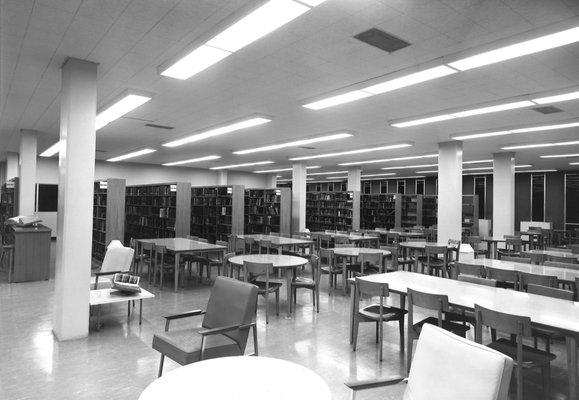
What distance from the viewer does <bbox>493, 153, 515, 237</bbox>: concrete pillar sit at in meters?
11.8

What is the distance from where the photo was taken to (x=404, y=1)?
323 centimetres

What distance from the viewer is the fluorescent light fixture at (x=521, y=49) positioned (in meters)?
3.59

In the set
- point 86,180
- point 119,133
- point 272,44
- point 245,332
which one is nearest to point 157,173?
point 119,133

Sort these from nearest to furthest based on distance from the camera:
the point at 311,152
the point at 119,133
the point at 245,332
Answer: the point at 245,332 → the point at 119,133 → the point at 311,152

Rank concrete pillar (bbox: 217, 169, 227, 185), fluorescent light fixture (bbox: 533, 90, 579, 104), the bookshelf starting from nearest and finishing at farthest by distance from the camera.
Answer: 1. fluorescent light fixture (bbox: 533, 90, 579, 104)
2. the bookshelf
3. concrete pillar (bbox: 217, 169, 227, 185)

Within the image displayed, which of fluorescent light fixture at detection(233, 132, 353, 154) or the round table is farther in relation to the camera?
fluorescent light fixture at detection(233, 132, 353, 154)

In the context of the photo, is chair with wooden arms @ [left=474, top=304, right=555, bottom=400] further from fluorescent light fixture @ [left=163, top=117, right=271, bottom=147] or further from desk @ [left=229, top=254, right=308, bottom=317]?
fluorescent light fixture @ [left=163, top=117, right=271, bottom=147]

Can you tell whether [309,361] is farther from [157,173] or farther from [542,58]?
[157,173]

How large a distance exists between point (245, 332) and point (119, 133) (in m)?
8.20

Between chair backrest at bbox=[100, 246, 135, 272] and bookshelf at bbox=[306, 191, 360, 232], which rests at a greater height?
bookshelf at bbox=[306, 191, 360, 232]

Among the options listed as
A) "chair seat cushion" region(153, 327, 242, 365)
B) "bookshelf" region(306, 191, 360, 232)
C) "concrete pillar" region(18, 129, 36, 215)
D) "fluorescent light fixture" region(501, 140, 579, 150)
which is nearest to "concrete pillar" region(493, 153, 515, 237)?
"fluorescent light fixture" region(501, 140, 579, 150)

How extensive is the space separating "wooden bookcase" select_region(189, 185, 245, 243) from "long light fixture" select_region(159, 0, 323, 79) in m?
6.00

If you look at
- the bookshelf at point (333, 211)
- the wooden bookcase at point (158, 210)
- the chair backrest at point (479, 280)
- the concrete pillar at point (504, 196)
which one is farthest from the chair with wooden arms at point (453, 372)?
the bookshelf at point (333, 211)

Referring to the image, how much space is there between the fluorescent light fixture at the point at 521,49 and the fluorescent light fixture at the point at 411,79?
17 centimetres
